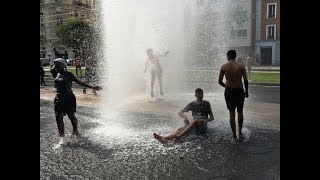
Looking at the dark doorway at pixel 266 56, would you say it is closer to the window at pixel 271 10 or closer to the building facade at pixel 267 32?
the building facade at pixel 267 32

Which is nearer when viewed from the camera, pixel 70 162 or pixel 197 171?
pixel 197 171

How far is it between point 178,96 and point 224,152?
298 inches

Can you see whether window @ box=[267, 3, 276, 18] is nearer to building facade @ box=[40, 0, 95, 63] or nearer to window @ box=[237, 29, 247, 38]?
window @ box=[237, 29, 247, 38]

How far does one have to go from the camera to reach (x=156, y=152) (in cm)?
566

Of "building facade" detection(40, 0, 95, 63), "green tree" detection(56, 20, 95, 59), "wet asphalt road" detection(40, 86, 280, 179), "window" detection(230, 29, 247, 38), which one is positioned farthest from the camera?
"building facade" detection(40, 0, 95, 63)

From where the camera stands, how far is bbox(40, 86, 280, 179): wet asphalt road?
472cm

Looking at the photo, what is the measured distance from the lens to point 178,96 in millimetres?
13086

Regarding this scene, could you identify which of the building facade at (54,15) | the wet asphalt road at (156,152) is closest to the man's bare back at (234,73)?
the wet asphalt road at (156,152)

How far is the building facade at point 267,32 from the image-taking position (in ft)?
150

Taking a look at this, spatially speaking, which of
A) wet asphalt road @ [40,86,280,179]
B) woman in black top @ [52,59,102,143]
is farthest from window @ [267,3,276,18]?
woman in black top @ [52,59,102,143]

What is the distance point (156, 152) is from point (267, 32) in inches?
1733

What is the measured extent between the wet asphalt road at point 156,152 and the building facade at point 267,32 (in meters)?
39.1
